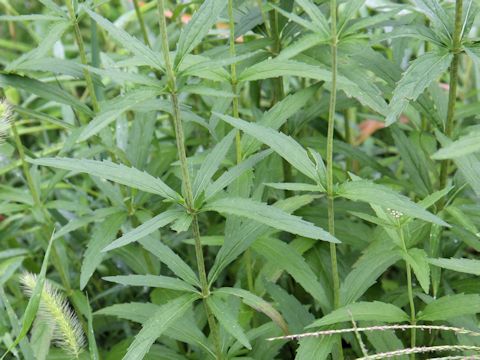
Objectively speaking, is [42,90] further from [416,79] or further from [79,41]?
[416,79]

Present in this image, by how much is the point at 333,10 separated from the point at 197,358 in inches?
37.3

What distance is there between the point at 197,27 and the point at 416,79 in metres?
0.46

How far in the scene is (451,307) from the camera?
1453 mm

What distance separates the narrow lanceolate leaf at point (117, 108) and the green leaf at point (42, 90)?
530mm

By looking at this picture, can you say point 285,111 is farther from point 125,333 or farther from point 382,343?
point 125,333

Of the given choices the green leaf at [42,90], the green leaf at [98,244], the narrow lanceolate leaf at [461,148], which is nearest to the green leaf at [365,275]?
the narrow lanceolate leaf at [461,148]

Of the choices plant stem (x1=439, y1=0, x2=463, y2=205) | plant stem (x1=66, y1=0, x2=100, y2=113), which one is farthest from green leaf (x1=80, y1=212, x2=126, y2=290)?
plant stem (x1=439, y1=0, x2=463, y2=205)

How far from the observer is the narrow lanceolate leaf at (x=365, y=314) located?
4.60 feet

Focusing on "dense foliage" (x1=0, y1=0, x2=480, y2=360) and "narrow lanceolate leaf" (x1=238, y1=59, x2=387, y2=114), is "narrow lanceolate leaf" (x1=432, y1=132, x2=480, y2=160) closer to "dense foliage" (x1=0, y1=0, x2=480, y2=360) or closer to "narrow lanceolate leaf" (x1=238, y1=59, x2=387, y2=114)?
"dense foliage" (x1=0, y1=0, x2=480, y2=360)

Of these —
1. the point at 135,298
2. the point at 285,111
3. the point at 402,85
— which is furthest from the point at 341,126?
the point at 402,85

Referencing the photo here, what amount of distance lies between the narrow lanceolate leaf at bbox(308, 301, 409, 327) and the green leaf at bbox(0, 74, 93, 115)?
0.80 metres

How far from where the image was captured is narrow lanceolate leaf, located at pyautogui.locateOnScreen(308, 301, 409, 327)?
1403 millimetres

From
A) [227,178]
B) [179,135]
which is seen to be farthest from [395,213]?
[179,135]

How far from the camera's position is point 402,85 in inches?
56.1
